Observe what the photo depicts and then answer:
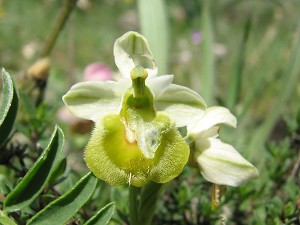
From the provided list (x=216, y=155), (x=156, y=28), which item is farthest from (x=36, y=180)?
(x=156, y=28)

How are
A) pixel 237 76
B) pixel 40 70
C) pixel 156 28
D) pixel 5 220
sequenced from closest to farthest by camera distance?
pixel 5 220 → pixel 40 70 → pixel 156 28 → pixel 237 76

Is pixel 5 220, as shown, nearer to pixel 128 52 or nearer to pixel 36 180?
pixel 36 180

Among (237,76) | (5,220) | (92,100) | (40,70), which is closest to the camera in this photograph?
(5,220)

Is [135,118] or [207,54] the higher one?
[135,118]

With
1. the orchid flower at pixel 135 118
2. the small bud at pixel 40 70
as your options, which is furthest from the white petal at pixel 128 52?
the small bud at pixel 40 70

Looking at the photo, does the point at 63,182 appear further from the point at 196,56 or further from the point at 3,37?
the point at 3,37

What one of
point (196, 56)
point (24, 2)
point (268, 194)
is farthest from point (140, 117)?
point (24, 2)
